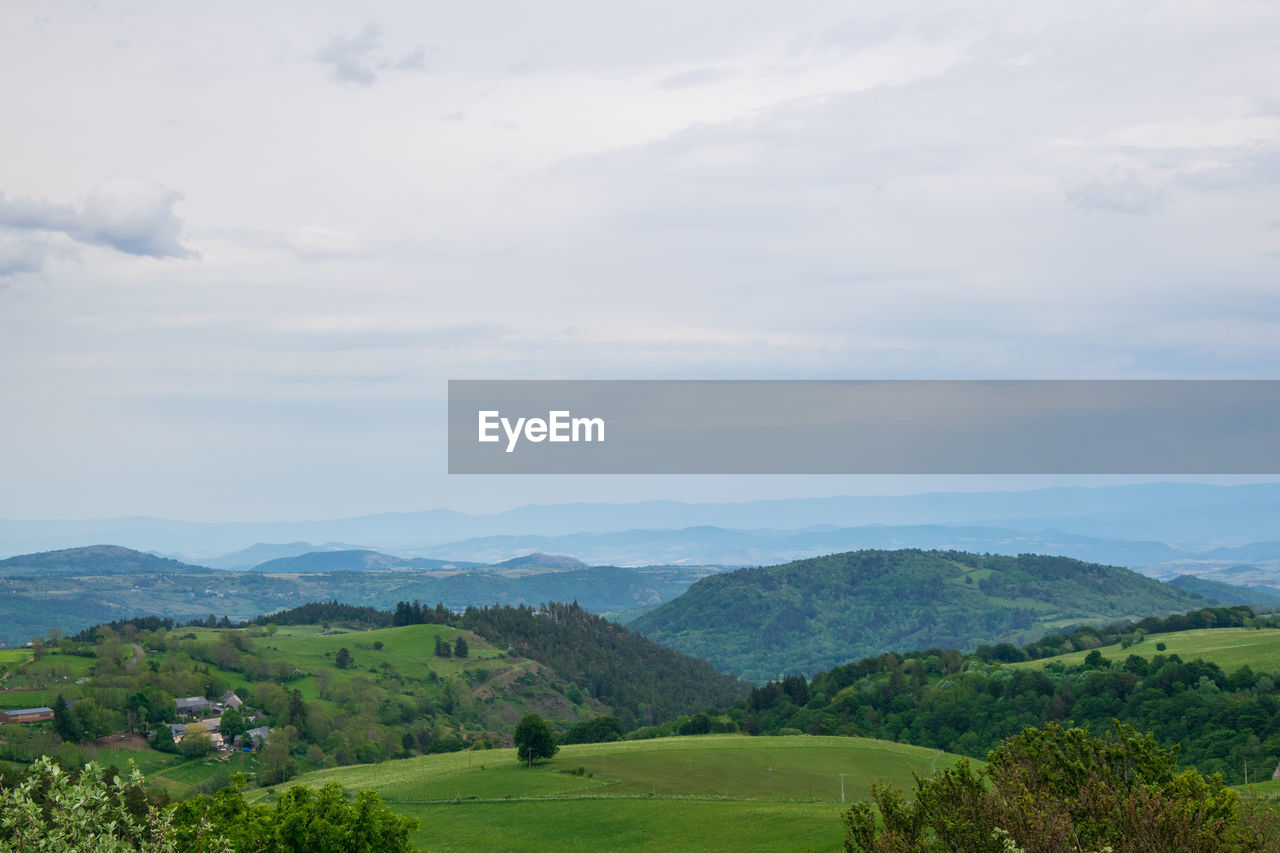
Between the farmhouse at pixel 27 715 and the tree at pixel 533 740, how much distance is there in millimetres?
97205

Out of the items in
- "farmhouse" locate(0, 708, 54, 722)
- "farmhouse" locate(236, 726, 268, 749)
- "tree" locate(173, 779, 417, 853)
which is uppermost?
"tree" locate(173, 779, 417, 853)

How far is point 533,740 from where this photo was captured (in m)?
98.9

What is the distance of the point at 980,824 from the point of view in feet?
89.6

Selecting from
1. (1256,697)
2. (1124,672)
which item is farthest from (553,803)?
(1124,672)

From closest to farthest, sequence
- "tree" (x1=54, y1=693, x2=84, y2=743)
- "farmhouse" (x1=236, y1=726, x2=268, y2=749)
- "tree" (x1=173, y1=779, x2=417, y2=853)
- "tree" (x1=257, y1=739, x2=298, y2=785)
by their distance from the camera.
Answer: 1. "tree" (x1=173, y1=779, x2=417, y2=853)
2. "tree" (x1=257, y1=739, x2=298, y2=785)
3. "tree" (x1=54, y1=693, x2=84, y2=743)
4. "farmhouse" (x1=236, y1=726, x2=268, y2=749)

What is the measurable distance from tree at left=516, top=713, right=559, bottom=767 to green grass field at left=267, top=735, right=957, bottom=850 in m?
1.54

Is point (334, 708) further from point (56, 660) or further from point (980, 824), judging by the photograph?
point (980, 824)

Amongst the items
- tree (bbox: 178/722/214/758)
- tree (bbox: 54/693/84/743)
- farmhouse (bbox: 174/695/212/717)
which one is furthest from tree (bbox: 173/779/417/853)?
farmhouse (bbox: 174/695/212/717)

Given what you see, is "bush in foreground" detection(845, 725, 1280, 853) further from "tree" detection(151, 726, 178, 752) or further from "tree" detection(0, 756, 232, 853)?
"tree" detection(151, 726, 178, 752)

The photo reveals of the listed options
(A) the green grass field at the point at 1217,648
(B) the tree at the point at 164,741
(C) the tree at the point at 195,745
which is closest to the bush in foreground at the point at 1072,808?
(A) the green grass field at the point at 1217,648

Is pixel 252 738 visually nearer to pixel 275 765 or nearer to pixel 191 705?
pixel 191 705

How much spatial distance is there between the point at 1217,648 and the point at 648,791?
11970 cm

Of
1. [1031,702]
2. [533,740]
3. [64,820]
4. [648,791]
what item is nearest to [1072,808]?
[64,820]

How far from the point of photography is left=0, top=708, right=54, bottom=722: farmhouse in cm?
14679
